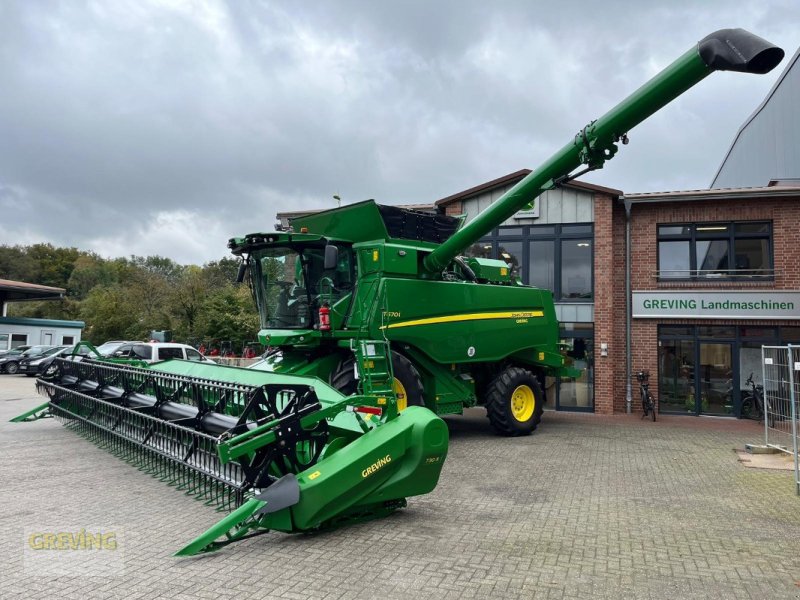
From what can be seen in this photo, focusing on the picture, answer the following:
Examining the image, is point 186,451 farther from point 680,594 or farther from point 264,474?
point 680,594

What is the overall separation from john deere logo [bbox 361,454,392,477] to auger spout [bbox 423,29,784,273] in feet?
14.9

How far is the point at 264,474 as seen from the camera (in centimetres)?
471

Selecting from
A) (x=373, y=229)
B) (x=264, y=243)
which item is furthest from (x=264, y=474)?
(x=373, y=229)

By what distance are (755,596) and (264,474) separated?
3.52m

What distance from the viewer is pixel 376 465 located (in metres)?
4.91

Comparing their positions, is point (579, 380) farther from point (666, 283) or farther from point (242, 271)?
point (242, 271)

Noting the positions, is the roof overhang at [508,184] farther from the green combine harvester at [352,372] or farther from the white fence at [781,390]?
the white fence at [781,390]

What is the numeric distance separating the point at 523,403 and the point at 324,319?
453 cm

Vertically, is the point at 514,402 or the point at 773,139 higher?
the point at 773,139

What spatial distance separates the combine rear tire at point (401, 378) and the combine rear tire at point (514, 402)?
1.93m

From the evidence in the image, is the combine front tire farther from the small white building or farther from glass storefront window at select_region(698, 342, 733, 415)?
the small white building

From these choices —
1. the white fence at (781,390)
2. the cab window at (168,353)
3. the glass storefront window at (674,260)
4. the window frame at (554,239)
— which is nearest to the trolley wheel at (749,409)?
the glass storefront window at (674,260)

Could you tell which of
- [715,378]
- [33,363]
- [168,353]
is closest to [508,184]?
[715,378]

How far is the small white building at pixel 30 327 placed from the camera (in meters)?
32.7
